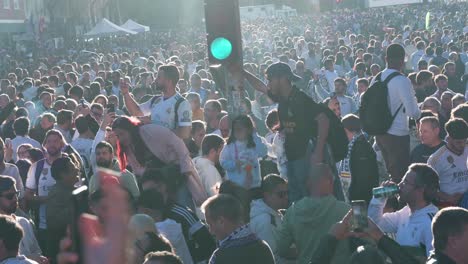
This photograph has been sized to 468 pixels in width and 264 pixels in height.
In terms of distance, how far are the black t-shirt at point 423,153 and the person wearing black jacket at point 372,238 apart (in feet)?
13.1

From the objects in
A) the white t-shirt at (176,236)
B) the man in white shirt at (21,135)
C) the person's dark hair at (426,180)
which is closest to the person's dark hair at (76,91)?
the man in white shirt at (21,135)

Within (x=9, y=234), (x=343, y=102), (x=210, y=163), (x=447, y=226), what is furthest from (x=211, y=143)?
(x=447, y=226)

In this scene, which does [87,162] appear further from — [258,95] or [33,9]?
[33,9]

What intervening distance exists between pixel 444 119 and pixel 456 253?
22.6ft

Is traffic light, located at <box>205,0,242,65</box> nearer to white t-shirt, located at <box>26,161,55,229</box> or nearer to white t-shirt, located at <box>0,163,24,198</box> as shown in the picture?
white t-shirt, located at <box>26,161,55,229</box>

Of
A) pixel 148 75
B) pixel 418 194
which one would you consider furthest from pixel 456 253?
pixel 148 75

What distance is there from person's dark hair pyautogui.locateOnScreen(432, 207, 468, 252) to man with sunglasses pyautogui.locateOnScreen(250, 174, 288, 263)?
2533mm

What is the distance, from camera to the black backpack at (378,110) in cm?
1021

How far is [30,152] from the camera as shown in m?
10.4

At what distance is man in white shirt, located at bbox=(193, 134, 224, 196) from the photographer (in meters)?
9.55

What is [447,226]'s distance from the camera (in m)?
5.24

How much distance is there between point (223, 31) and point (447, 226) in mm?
4067

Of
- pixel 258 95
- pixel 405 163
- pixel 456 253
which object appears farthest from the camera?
pixel 258 95

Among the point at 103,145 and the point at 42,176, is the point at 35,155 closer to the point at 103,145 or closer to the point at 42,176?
the point at 42,176
